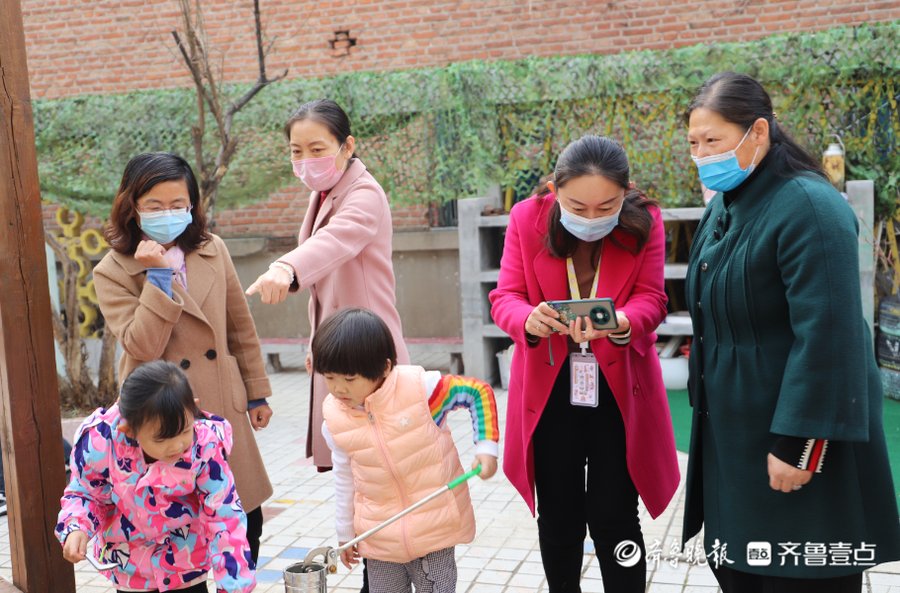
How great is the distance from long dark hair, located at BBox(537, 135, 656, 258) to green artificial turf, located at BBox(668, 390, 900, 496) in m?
3.03

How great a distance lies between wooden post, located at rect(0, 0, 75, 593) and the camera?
3240 millimetres

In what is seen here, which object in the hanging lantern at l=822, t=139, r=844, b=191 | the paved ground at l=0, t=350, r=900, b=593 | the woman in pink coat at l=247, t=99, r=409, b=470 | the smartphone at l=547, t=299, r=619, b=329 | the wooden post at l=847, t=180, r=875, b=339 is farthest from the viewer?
the hanging lantern at l=822, t=139, r=844, b=191

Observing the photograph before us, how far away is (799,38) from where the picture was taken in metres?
7.52

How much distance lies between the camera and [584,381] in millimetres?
2943

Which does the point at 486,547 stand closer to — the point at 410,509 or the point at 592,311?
the point at 410,509

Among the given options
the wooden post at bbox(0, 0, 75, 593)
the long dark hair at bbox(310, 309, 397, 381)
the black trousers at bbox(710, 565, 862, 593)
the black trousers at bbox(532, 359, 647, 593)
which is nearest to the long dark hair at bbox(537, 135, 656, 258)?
the black trousers at bbox(532, 359, 647, 593)

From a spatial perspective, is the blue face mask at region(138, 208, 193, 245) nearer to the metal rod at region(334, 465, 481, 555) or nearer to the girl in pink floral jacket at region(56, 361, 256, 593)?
the girl in pink floral jacket at region(56, 361, 256, 593)

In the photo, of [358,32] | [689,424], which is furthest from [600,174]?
[358,32]

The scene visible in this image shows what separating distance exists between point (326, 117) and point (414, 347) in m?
5.64

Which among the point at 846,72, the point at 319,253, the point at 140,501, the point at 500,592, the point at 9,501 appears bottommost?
the point at 500,592

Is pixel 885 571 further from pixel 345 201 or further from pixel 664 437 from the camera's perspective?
pixel 345 201

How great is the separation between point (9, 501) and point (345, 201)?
5.22 feet

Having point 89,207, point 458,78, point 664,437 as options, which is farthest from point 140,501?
point 89,207

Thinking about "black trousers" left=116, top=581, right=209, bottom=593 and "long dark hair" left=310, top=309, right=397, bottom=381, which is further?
"black trousers" left=116, top=581, right=209, bottom=593
